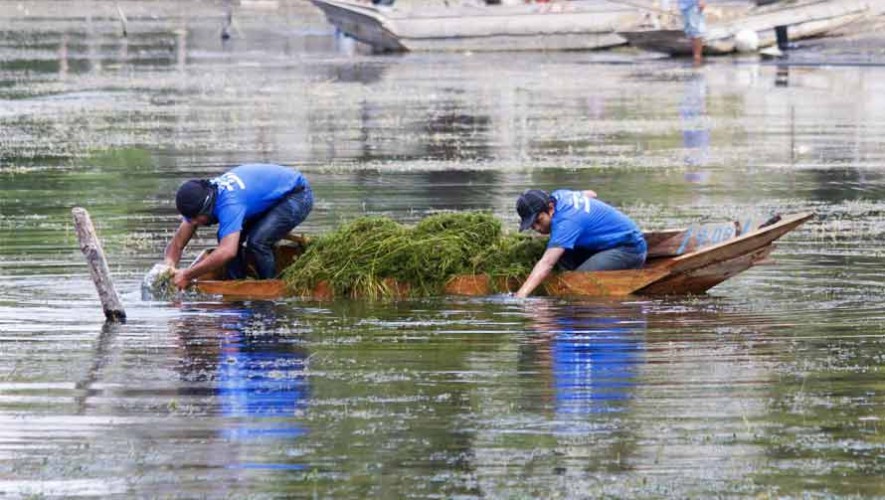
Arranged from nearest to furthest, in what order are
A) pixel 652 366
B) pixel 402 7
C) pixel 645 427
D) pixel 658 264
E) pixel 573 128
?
pixel 645 427, pixel 652 366, pixel 658 264, pixel 573 128, pixel 402 7

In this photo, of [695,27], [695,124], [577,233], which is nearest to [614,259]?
[577,233]

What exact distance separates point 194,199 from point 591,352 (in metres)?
3.47

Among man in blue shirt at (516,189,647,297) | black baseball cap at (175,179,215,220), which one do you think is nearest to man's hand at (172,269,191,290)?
black baseball cap at (175,179,215,220)

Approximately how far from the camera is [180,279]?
14.9m

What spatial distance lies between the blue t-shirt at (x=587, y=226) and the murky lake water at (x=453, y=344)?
0.51 metres

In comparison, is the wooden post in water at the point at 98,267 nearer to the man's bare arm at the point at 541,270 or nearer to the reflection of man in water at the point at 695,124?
the man's bare arm at the point at 541,270

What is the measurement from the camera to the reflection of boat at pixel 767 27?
43.0 metres

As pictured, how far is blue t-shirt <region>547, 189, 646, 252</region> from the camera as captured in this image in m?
14.6

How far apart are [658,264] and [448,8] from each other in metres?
33.3

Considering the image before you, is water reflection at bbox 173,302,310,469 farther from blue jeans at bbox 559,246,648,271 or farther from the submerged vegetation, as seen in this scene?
blue jeans at bbox 559,246,648,271

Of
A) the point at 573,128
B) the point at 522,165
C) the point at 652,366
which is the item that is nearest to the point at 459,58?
the point at 573,128

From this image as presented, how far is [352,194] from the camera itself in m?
21.5

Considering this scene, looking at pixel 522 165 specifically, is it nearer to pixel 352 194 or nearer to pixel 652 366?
pixel 352 194

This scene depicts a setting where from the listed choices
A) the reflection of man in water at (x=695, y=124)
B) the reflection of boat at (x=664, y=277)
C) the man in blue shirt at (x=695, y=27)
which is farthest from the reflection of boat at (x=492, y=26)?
the reflection of boat at (x=664, y=277)
